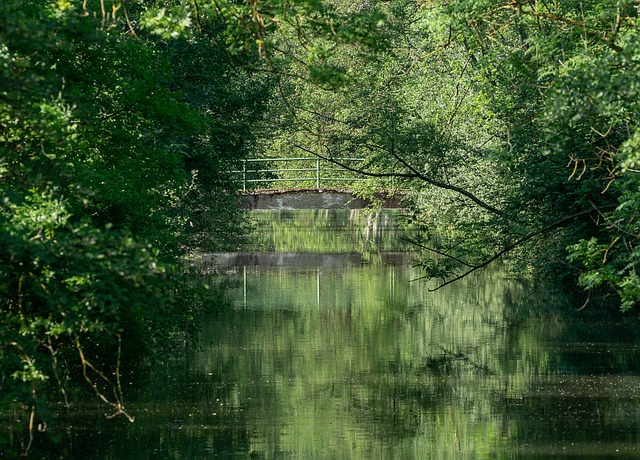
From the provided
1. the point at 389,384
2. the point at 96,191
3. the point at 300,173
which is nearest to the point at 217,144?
the point at 389,384

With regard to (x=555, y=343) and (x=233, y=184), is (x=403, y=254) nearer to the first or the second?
(x=233, y=184)

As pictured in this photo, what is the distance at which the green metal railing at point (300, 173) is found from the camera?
37.6 meters

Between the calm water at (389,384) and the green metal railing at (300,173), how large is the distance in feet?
13.4

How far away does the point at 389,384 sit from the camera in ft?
71.1

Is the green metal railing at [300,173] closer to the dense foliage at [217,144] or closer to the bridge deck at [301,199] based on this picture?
the bridge deck at [301,199]

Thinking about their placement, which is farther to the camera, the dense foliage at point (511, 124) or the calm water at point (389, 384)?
the calm water at point (389, 384)

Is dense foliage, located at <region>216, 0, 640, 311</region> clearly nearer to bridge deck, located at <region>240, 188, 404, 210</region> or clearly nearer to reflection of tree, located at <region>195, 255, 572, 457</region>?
reflection of tree, located at <region>195, 255, 572, 457</region>

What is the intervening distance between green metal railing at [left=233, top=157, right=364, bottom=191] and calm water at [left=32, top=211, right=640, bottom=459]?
4.08m

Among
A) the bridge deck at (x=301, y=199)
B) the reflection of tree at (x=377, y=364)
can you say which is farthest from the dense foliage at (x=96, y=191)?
the bridge deck at (x=301, y=199)

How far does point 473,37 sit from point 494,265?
23.8 meters

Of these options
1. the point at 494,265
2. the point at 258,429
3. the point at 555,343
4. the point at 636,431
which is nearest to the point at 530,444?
the point at 636,431

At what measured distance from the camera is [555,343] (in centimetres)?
2631

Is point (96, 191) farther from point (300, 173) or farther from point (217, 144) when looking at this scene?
point (300, 173)

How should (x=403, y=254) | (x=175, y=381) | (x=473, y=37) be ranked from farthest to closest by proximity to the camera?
(x=403, y=254)
(x=175, y=381)
(x=473, y=37)
